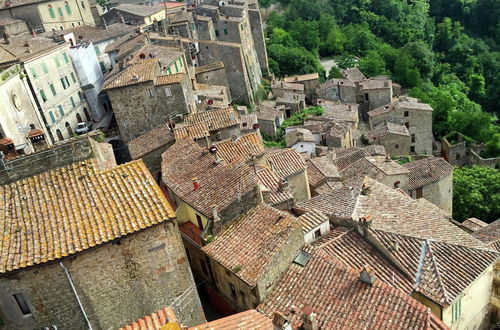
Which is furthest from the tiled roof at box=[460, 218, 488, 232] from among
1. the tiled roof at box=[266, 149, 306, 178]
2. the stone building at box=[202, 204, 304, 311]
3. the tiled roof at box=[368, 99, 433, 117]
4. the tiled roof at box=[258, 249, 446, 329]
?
the stone building at box=[202, 204, 304, 311]

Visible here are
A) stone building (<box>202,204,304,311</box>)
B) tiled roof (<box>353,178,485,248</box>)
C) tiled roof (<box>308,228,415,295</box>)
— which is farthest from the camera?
tiled roof (<box>353,178,485,248</box>)

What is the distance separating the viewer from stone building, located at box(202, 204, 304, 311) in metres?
17.5

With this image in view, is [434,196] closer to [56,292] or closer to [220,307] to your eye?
[220,307]

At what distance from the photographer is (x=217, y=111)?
3478 centimetres

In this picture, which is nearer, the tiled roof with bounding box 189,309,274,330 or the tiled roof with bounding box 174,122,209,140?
the tiled roof with bounding box 189,309,274,330

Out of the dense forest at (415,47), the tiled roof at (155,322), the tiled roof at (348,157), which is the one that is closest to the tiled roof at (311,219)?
the tiled roof at (155,322)

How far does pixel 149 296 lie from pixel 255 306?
4981 mm

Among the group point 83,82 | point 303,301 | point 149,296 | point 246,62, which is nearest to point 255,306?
point 303,301

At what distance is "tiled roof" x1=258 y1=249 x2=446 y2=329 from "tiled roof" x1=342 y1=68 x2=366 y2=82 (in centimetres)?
5412

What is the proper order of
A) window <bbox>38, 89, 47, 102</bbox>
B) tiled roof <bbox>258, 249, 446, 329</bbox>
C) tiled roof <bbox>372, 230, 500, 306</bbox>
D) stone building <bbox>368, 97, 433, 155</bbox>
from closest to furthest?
tiled roof <bbox>258, 249, 446, 329</bbox>
tiled roof <bbox>372, 230, 500, 306</bbox>
window <bbox>38, 89, 47, 102</bbox>
stone building <bbox>368, 97, 433, 155</bbox>

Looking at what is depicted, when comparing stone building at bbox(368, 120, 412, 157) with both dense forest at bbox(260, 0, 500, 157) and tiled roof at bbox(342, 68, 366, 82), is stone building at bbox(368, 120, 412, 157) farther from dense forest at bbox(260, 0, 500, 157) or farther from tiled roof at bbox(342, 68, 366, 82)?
tiled roof at bbox(342, 68, 366, 82)

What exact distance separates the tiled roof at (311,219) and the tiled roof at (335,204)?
747 mm

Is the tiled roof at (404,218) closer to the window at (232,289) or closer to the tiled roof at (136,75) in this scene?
the window at (232,289)

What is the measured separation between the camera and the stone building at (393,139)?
2098 inches
